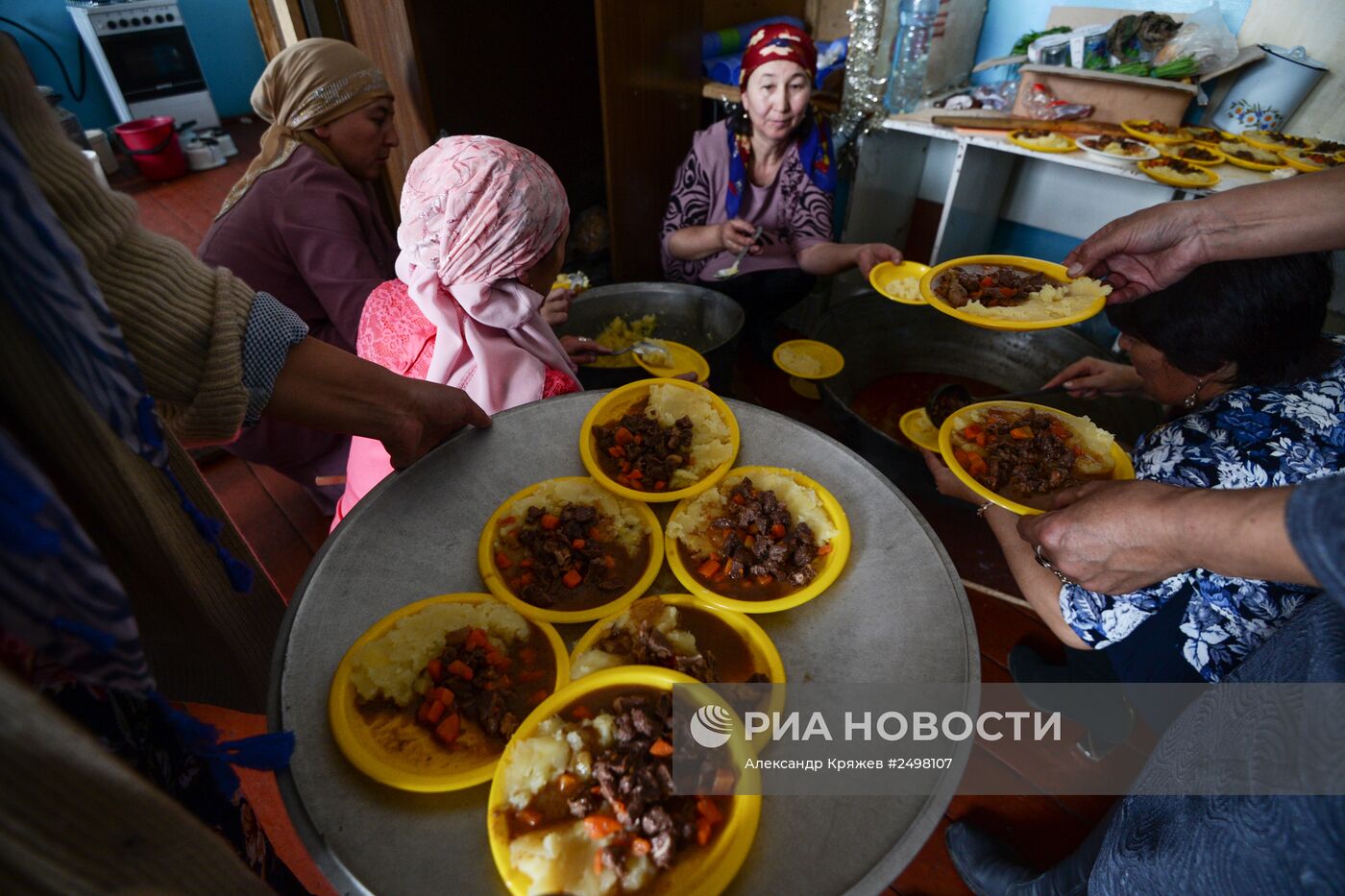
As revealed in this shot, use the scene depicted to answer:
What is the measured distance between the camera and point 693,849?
86 cm

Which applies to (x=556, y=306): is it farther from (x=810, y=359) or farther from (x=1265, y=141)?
(x=1265, y=141)

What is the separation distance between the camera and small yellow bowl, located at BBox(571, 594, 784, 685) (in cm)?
109

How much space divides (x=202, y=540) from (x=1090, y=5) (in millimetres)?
4465

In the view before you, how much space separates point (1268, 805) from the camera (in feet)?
2.86

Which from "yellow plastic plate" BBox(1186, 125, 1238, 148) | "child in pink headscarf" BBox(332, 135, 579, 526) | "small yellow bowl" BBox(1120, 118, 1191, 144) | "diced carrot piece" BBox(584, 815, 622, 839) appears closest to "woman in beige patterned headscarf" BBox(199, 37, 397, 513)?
"child in pink headscarf" BBox(332, 135, 579, 526)

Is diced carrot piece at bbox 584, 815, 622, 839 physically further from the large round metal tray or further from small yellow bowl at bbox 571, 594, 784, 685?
small yellow bowl at bbox 571, 594, 784, 685

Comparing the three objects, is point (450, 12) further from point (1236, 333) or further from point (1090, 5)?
point (1236, 333)

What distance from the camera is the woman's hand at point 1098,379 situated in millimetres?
2262

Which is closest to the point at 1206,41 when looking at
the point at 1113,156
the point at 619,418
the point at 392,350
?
the point at 1113,156

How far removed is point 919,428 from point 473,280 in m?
1.77

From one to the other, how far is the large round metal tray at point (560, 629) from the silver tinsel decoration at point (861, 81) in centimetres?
242

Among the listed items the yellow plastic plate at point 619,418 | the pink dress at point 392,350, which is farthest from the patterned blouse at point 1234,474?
the pink dress at point 392,350

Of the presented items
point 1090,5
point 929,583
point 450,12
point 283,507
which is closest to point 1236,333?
point 929,583

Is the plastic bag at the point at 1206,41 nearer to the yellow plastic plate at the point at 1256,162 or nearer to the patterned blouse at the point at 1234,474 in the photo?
the yellow plastic plate at the point at 1256,162
